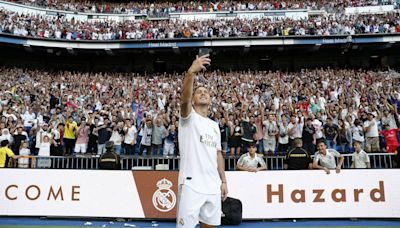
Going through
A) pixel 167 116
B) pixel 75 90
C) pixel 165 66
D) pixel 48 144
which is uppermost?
pixel 165 66

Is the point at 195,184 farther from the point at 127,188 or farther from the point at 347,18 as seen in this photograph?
the point at 347,18

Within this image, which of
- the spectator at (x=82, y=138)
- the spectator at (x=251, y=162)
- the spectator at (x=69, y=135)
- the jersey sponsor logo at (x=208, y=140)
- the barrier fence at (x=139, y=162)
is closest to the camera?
the jersey sponsor logo at (x=208, y=140)

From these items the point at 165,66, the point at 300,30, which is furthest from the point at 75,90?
the point at 300,30

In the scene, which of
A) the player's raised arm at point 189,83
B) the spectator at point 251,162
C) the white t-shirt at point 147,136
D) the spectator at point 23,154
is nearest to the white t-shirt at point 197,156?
the player's raised arm at point 189,83

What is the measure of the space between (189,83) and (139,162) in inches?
338

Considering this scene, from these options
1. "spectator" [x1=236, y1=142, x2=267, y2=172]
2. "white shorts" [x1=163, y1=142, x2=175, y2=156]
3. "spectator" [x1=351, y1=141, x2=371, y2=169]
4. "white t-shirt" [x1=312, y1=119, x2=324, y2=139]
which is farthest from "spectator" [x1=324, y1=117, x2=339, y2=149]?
"white shorts" [x1=163, y1=142, x2=175, y2=156]

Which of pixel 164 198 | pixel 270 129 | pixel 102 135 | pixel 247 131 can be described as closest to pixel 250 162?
pixel 164 198

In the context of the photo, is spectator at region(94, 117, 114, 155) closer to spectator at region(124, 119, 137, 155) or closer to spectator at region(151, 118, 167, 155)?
spectator at region(124, 119, 137, 155)

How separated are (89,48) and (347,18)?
20.8 metres

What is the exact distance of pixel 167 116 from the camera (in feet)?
47.0

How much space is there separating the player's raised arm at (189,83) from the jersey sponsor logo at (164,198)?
19.2 feet

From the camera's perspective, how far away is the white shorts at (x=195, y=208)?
4047 mm

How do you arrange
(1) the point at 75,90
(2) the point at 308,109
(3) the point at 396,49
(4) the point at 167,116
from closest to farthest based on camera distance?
1. (4) the point at 167,116
2. (2) the point at 308,109
3. (1) the point at 75,90
4. (3) the point at 396,49

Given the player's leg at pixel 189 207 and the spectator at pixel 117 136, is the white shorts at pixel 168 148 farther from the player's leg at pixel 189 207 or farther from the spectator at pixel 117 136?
the player's leg at pixel 189 207
